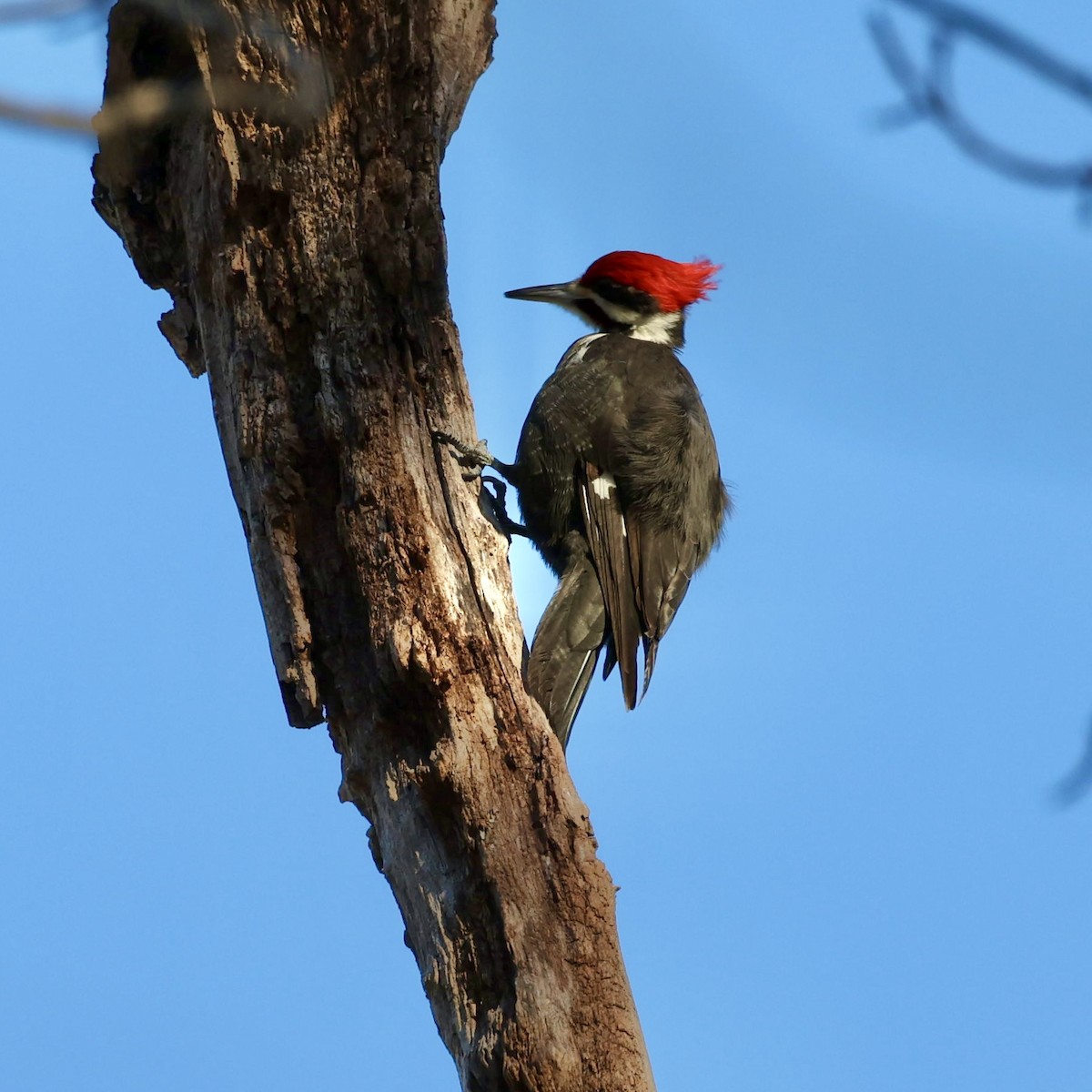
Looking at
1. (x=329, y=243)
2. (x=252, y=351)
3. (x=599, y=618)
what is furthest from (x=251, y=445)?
(x=599, y=618)

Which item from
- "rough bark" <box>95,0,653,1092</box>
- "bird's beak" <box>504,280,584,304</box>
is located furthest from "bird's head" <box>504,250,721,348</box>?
"rough bark" <box>95,0,653,1092</box>

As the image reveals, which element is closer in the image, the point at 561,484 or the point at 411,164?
the point at 411,164

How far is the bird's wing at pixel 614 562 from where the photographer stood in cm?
319

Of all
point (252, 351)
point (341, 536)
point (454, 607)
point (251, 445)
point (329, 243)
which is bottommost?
point (454, 607)

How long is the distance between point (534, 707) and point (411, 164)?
42.9 inches

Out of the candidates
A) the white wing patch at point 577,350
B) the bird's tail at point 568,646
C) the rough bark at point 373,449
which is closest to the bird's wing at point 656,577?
the bird's tail at point 568,646

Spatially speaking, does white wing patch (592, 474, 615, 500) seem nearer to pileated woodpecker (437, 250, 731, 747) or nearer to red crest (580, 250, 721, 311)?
pileated woodpecker (437, 250, 731, 747)

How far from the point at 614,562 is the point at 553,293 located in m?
1.26

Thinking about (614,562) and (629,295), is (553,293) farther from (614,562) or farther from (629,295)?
(614,562)

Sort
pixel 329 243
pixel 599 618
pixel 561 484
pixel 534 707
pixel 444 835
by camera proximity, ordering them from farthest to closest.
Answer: pixel 561 484, pixel 599 618, pixel 329 243, pixel 534 707, pixel 444 835

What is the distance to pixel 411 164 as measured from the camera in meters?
2.66

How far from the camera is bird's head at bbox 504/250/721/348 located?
4.36 meters

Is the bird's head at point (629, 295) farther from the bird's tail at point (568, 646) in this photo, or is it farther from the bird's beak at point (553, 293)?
the bird's tail at point (568, 646)

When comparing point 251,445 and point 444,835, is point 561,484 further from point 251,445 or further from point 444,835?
point 444,835
